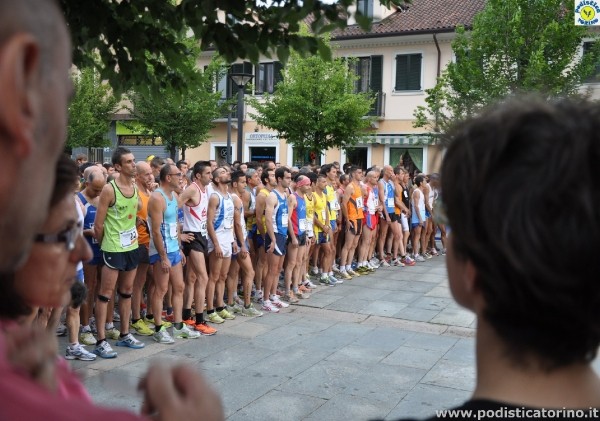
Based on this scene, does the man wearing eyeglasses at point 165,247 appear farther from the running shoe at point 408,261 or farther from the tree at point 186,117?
the tree at point 186,117

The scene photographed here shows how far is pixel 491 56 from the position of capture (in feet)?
62.6

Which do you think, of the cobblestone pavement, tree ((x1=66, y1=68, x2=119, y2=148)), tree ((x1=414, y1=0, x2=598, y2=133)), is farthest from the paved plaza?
tree ((x1=66, y1=68, x2=119, y2=148))

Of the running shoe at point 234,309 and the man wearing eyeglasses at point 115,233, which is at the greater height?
the man wearing eyeglasses at point 115,233

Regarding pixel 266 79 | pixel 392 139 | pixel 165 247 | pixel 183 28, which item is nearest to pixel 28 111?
pixel 183 28

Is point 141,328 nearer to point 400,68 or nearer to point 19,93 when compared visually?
point 19,93

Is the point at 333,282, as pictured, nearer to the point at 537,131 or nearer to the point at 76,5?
the point at 76,5

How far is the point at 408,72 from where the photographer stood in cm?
2711

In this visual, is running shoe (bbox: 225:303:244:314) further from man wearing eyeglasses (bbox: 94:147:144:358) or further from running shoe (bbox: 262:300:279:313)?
man wearing eyeglasses (bbox: 94:147:144:358)

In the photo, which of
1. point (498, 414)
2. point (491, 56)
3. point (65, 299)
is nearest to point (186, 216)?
point (65, 299)

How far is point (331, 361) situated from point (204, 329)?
6.04 feet

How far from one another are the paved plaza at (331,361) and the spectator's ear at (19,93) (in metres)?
3.38

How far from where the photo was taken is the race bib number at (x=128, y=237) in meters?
6.54

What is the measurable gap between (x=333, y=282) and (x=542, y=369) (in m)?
10.1

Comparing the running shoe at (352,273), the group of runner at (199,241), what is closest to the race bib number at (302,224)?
the group of runner at (199,241)
